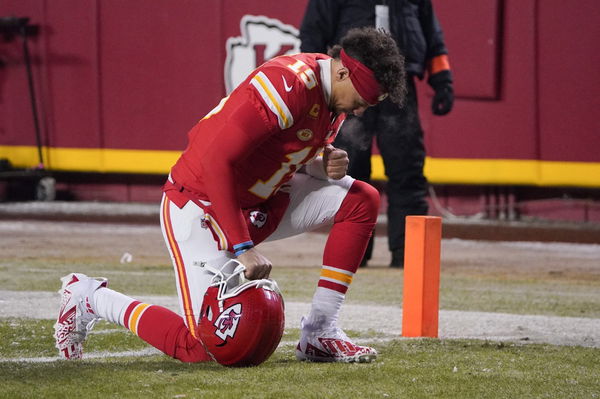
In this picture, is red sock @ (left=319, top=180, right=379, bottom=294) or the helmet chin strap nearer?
the helmet chin strap

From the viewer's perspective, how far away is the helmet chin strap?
161 inches

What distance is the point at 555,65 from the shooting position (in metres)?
11.4

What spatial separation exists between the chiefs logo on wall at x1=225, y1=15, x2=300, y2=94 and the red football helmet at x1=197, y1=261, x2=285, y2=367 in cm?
812

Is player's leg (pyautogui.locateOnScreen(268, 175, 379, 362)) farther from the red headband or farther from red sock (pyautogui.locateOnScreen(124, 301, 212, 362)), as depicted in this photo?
the red headband

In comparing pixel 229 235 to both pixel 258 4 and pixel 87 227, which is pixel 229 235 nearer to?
pixel 87 227

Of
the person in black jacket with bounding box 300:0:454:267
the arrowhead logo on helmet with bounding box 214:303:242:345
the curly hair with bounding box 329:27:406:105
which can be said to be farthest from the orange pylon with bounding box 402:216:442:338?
the person in black jacket with bounding box 300:0:454:267

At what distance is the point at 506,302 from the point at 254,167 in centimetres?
291

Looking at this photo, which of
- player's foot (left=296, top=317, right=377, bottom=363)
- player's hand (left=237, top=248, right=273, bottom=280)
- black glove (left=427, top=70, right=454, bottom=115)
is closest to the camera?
player's hand (left=237, top=248, right=273, bottom=280)

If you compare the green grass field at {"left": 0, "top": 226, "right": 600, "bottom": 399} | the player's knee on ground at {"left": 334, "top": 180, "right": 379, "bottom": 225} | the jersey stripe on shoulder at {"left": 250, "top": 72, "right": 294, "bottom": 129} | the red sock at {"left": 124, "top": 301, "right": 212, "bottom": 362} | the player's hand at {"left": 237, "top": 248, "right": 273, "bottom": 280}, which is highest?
the jersey stripe on shoulder at {"left": 250, "top": 72, "right": 294, "bottom": 129}

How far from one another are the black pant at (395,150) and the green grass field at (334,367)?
1.18 metres

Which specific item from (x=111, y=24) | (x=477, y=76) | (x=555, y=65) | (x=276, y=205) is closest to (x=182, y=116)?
(x=111, y=24)

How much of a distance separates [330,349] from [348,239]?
1.44 ft

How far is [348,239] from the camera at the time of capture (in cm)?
450

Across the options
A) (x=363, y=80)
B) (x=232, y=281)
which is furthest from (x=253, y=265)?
(x=363, y=80)
